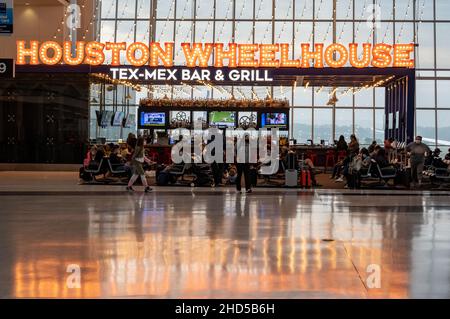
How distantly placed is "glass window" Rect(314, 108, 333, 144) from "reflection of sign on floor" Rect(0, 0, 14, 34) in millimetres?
23280

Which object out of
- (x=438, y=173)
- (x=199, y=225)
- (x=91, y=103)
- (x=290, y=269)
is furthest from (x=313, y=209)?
(x=91, y=103)

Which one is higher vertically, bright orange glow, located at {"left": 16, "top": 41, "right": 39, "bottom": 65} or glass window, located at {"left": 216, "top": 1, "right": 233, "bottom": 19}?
glass window, located at {"left": 216, "top": 1, "right": 233, "bottom": 19}

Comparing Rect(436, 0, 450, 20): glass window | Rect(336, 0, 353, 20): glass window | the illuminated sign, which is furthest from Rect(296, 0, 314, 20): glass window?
the illuminated sign

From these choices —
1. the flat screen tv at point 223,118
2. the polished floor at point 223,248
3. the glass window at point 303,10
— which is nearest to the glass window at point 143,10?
the glass window at point 303,10

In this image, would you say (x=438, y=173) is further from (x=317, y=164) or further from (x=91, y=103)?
(x=91, y=103)

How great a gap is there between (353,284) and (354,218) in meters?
6.12

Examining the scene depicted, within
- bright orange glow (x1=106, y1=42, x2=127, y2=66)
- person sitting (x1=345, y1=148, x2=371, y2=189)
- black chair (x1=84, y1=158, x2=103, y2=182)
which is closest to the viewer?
person sitting (x1=345, y1=148, x2=371, y2=189)

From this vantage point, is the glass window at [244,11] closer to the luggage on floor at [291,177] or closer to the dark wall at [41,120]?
the dark wall at [41,120]

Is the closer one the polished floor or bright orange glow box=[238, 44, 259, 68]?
the polished floor

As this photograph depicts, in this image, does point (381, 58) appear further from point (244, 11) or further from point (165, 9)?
point (165, 9)

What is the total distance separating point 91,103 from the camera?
102ft

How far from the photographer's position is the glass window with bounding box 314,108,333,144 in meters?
38.9

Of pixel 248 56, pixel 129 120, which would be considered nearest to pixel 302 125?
pixel 129 120

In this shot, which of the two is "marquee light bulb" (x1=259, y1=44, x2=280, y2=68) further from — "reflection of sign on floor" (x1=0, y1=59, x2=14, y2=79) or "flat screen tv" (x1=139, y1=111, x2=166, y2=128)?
"reflection of sign on floor" (x1=0, y1=59, x2=14, y2=79)
